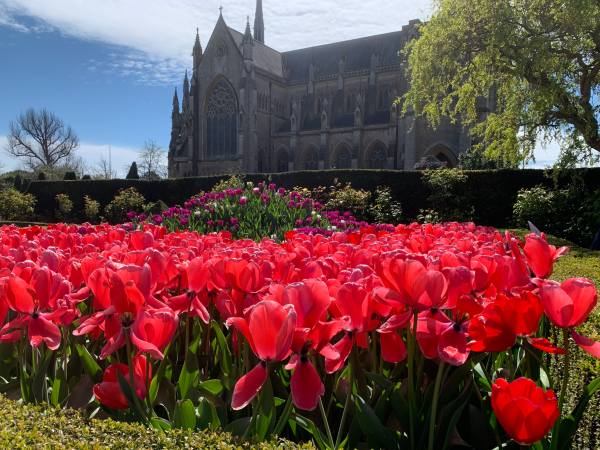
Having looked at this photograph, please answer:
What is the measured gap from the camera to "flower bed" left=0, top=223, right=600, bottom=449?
4.11ft

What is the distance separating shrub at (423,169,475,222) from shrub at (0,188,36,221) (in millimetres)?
21653

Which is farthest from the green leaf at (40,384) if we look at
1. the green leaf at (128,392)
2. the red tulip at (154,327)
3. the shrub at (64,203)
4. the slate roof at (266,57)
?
the slate roof at (266,57)

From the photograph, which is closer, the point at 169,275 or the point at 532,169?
the point at 169,275

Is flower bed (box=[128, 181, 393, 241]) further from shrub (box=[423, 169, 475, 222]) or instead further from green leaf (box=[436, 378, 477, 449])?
shrub (box=[423, 169, 475, 222])

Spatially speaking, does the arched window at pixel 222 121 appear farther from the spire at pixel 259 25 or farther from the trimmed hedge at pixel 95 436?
the trimmed hedge at pixel 95 436

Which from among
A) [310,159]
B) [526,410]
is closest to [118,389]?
[526,410]

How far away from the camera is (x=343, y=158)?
4328 cm

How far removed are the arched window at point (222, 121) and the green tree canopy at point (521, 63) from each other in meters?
30.8

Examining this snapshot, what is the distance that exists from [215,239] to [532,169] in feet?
62.5

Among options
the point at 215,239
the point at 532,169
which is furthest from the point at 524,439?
the point at 532,169

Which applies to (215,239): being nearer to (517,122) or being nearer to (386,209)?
(517,122)

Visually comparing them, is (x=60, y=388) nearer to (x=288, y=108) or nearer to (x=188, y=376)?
(x=188, y=376)

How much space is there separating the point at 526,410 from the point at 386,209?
19.2 metres

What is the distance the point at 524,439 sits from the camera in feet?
3.72
